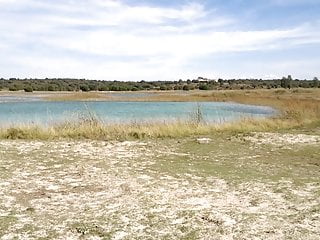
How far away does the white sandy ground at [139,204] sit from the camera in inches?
179

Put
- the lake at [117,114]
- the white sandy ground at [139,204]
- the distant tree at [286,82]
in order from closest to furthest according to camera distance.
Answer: the white sandy ground at [139,204] → the lake at [117,114] → the distant tree at [286,82]

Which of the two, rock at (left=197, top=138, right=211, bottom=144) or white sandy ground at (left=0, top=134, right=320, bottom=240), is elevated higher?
white sandy ground at (left=0, top=134, right=320, bottom=240)

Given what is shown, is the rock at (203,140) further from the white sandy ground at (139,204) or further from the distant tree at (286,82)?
the distant tree at (286,82)

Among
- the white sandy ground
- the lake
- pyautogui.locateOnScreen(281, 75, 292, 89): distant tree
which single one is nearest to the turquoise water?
the lake

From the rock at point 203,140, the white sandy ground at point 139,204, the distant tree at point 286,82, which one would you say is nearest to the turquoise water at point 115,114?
the rock at point 203,140

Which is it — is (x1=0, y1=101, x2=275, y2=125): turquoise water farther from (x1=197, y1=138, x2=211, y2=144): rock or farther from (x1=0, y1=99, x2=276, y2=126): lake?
(x1=197, y1=138, x2=211, y2=144): rock

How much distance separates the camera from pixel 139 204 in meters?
5.57

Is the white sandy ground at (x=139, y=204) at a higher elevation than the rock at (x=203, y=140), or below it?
higher

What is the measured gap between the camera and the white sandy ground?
14.9 feet

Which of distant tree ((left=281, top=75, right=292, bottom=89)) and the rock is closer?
the rock

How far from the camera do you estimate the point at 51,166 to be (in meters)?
8.26

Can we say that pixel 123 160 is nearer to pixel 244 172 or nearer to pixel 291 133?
pixel 244 172

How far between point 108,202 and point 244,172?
9.53 feet

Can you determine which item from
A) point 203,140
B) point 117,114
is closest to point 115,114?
point 117,114
